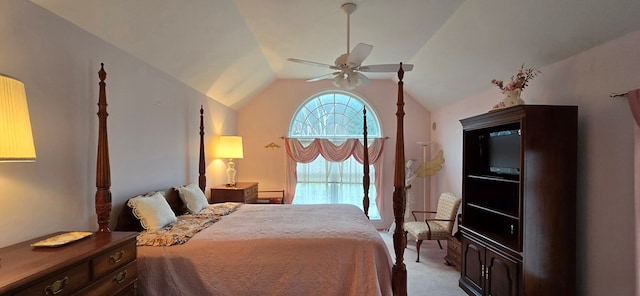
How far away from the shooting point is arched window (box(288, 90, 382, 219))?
5.79 m

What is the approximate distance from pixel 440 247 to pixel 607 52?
3.25 metres

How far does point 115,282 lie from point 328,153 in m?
4.20

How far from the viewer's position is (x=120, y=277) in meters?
1.81

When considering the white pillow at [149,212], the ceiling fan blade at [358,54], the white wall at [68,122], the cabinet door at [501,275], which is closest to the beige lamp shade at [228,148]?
the white wall at [68,122]

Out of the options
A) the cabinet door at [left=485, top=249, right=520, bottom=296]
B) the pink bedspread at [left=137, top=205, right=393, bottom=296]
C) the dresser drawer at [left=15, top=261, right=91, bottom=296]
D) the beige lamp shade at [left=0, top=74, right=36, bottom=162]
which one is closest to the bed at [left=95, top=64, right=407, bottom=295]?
the pink bedspread at [left=137, top=205, right=393, bottom=296]

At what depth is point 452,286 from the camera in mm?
3326

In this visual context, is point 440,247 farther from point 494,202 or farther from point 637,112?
point 637,112

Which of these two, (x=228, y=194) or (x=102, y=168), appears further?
(x=228, y=194)

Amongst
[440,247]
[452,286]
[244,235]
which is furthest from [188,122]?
[440,247]

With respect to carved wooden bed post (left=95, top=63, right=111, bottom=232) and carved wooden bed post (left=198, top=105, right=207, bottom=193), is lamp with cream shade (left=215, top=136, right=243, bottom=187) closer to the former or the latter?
carved wooden bed post (left=198, top=105, right=207, bottom=193)

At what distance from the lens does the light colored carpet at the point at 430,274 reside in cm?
321

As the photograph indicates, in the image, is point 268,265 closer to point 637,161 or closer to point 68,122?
point 68,122

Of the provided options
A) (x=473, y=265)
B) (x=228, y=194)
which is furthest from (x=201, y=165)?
(x=473, y=265)

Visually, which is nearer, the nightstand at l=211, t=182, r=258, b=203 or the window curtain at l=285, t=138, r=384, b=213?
the nightstand at l=211, t=182, r=258, b=203
